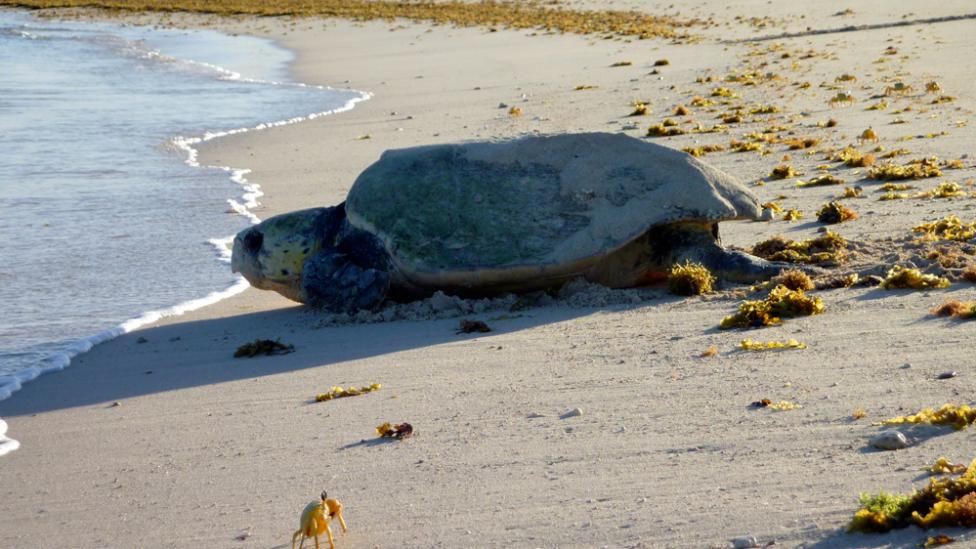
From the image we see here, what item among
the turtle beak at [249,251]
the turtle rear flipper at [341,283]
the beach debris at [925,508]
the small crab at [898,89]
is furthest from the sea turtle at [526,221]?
the small crab at [898,89]

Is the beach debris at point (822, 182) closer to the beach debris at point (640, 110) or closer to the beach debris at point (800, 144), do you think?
the beach debris at point (800, 144)

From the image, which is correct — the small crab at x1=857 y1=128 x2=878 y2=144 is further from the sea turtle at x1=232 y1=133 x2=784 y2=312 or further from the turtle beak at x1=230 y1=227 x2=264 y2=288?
the turtle beak at x1=230 y1=227 x2=264 y2=288

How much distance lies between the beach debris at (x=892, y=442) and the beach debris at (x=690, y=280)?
10.6 feet

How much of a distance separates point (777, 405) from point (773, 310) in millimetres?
1790

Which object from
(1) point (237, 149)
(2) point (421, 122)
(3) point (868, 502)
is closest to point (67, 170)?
(1) point (237, 149)

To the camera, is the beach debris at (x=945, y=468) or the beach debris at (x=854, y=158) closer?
the beach debris at (x=945, y=468)

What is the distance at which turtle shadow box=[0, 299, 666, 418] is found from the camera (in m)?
6.74

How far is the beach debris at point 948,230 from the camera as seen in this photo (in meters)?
8.14

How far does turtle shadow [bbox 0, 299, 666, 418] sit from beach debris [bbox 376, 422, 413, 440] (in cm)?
110

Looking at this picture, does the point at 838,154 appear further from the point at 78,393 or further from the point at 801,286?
the point at 78,393

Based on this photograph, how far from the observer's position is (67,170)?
15000 mm

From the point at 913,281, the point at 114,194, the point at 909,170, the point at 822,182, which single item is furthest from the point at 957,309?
the point at 114,194

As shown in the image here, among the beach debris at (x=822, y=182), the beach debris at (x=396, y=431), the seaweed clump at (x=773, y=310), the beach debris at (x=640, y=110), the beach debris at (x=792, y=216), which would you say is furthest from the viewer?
the beach debris at (x=640, y=110)

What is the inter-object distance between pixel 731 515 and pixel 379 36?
122 feet
